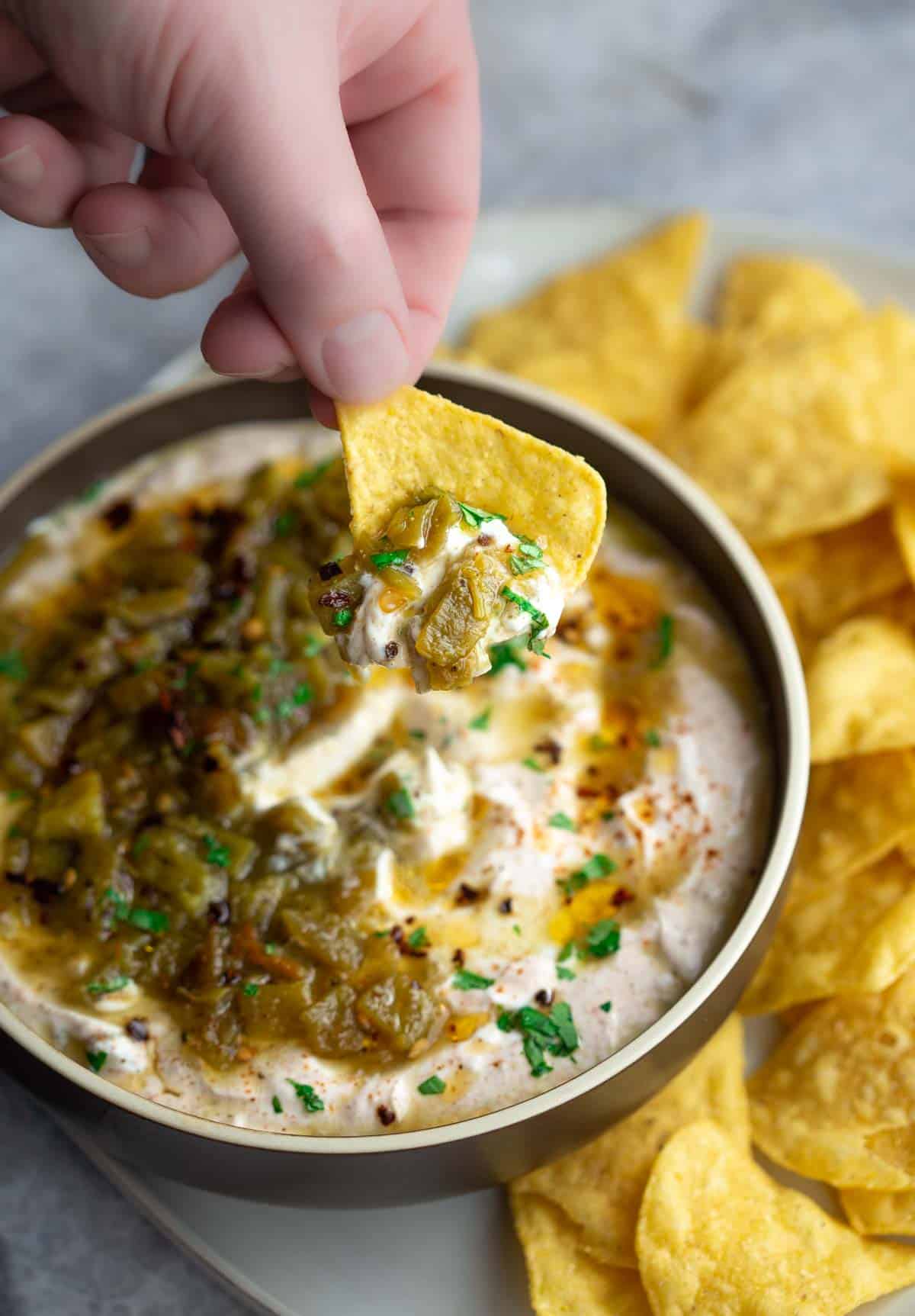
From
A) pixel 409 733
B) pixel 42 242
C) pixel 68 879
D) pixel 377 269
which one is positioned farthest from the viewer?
pixel 42 242

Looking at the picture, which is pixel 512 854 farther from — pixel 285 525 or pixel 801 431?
pixel 801 431

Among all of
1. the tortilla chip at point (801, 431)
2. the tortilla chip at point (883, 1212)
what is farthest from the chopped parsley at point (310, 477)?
the tortilla chip at point (883, 1212)

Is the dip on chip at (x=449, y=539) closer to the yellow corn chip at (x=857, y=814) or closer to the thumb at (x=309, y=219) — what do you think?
the thumb at (x=309, y=219)

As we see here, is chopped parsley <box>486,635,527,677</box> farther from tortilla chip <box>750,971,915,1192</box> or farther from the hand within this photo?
tortilla chip <box>750,971,915,1192</box>

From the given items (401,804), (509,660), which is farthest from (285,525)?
(401,804)

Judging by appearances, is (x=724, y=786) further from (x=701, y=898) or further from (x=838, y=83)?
(x=838, y=83)

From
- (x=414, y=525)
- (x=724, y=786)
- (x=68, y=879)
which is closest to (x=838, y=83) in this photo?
(x=724, y=786)
